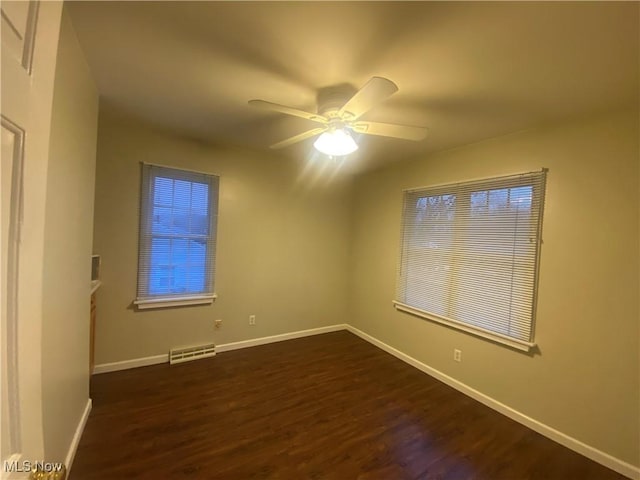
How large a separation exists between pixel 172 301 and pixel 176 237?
69cm

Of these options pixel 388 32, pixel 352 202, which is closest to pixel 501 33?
pixel 388 32

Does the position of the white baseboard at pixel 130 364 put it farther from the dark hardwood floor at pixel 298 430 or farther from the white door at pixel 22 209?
the white door at pixel 22 209

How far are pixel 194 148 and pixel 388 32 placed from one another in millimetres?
2431

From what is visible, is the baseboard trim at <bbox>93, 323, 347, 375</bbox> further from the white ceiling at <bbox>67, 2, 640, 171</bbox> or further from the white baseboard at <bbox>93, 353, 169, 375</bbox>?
the white ceiling at <bbox>67, 2, 640, 171</bbox>

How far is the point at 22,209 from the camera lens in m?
0.58

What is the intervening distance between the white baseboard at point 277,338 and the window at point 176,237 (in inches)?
25.3

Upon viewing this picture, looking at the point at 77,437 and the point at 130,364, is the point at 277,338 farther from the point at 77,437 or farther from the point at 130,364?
the point at 77,437

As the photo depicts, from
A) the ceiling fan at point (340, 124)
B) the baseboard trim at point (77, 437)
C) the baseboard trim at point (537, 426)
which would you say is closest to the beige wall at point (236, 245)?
the baseboard trim at point (77, 437)

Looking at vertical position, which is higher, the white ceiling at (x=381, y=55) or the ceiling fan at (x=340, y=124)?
the white ceiling at (x=381, y=55)

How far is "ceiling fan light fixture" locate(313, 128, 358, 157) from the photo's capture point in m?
1.94

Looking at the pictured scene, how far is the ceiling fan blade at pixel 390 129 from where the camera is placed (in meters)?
1.90

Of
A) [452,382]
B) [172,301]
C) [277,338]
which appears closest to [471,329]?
[452,382]

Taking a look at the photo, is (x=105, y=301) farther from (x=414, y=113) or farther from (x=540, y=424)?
(x=540, y=424)

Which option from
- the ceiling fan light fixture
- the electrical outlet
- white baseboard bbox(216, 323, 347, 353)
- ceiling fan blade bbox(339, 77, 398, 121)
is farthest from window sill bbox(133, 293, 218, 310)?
the electrical outlet
